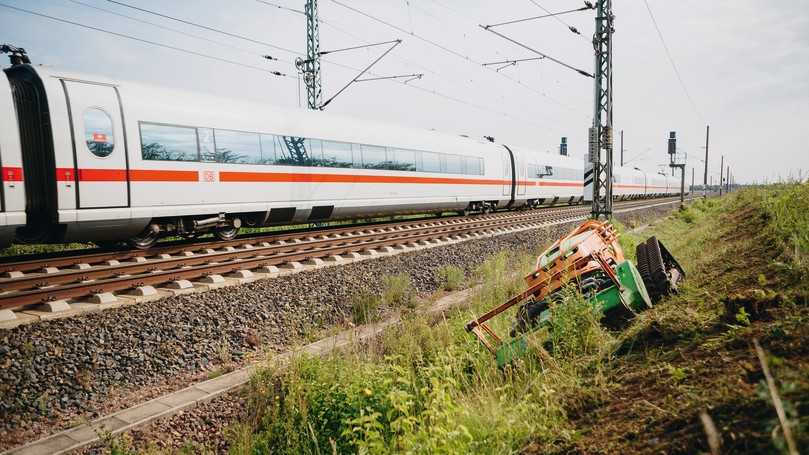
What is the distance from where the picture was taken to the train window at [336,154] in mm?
13358

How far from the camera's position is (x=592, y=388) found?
11.1ft

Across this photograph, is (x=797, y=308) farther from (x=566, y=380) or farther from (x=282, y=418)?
(x=282, y=418)

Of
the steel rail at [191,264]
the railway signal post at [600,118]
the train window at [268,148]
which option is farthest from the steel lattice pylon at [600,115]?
the train window at [268,148]

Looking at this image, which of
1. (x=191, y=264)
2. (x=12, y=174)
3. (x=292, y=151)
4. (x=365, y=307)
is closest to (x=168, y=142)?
(x=12, y=174)

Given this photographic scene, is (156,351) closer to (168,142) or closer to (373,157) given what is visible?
(168,142)

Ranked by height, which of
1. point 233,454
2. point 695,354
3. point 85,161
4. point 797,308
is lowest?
point 233,454

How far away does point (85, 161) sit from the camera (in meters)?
8.27

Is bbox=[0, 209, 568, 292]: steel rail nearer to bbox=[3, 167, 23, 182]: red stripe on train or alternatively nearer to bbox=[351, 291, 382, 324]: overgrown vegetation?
bbox=[3, 167, 23, 182]: red stripe on train

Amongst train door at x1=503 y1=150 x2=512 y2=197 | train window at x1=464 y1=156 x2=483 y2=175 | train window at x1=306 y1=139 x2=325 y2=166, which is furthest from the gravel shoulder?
train door at x1=503 y1=150 x2=512 y2=197

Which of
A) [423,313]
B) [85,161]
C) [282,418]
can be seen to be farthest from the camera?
→ [85,161]

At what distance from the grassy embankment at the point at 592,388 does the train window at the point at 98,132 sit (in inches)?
246

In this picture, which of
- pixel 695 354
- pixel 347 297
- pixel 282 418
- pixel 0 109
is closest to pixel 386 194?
pixel 347 297

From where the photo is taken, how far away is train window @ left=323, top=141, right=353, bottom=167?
43.8 ft

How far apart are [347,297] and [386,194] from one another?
8.30 metres
